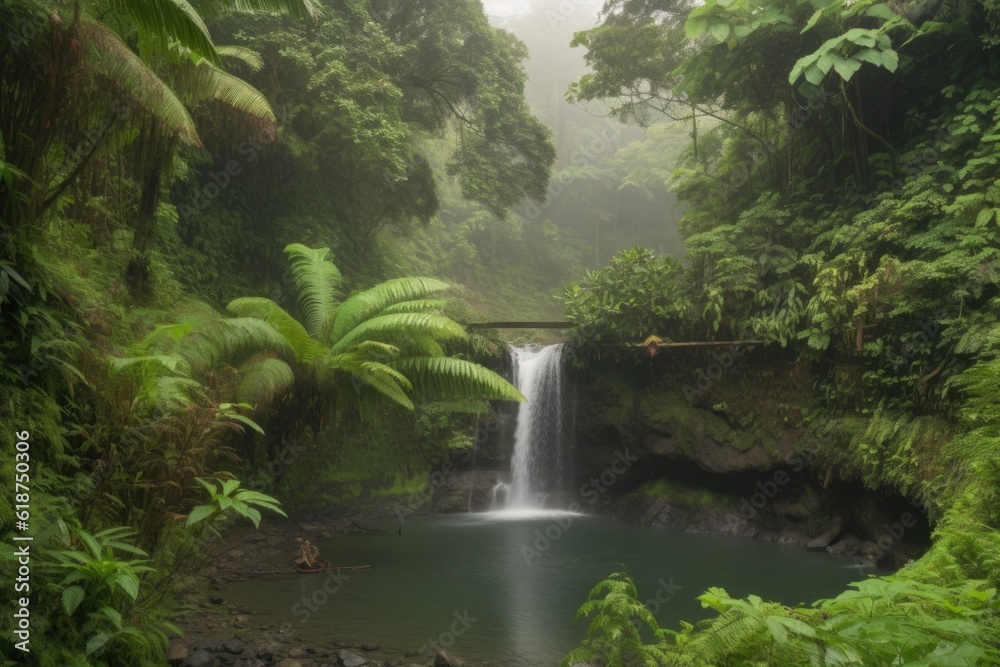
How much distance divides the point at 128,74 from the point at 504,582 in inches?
251

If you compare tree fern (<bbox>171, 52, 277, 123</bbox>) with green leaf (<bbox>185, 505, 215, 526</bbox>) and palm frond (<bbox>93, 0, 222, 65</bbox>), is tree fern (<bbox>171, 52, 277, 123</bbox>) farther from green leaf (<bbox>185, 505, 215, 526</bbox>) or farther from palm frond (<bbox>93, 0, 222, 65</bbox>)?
green leaf (<bbox>185, 505, 215, 526</bbox>)

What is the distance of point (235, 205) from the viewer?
11.7m

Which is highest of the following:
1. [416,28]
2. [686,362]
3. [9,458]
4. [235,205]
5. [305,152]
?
[416,28]

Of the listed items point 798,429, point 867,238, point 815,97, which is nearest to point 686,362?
point 798,429

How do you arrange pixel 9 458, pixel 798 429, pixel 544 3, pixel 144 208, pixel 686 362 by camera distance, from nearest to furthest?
pixel 9 458
pixel 144 208
pixel 798 429
pixel 686 362
pixel 544 3

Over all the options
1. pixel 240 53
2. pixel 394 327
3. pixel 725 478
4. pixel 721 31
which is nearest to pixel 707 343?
pixel 725 478

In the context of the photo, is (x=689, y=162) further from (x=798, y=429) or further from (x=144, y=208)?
(x=144, y=208)

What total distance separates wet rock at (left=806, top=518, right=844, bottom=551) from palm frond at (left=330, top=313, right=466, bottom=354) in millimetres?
6133

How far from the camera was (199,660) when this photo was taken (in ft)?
14.6

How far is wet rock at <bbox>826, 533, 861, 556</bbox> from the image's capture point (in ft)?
29.0

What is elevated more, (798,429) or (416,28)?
(416,28)

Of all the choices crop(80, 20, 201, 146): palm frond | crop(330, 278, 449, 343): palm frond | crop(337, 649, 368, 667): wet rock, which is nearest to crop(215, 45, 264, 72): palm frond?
crop(80, 20, 201, 146): palm frond

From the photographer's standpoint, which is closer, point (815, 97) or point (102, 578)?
point (102, 578)

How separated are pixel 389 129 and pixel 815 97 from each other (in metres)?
7.40
